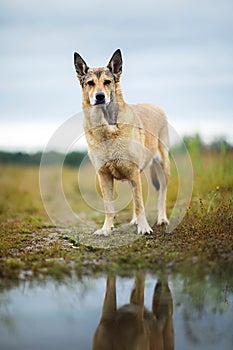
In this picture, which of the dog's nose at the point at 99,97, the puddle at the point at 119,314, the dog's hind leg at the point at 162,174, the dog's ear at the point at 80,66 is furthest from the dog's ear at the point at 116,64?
the puddle at the point at 119,314

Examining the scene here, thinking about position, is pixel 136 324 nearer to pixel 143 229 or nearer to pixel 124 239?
pixel 124 239

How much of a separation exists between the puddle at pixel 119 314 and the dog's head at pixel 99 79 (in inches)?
83.4

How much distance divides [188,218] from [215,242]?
4.07 feet

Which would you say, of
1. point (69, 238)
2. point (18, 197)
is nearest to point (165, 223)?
point (69, 238)

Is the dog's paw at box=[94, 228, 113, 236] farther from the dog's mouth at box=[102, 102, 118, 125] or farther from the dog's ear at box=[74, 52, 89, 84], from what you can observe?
the dog's ear at box=[74, 52, 89, 84]

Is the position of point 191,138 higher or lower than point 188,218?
higher

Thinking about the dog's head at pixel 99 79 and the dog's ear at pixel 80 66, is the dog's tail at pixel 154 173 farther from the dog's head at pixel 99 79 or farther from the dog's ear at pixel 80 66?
the dog's ear at pixel 80 66

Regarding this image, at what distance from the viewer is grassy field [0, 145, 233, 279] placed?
462 centimetres

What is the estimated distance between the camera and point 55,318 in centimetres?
360

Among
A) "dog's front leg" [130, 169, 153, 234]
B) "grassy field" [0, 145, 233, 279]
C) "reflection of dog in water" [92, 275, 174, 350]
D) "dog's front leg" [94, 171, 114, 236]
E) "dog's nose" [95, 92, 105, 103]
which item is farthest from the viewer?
"dog's front leg" [94, 171, 114, 236]

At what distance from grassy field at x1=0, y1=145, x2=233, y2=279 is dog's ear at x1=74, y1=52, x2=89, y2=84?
2.07m

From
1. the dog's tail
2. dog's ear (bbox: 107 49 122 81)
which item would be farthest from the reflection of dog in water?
the dog's tail

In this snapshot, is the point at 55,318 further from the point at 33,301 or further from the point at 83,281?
the point at 83,281

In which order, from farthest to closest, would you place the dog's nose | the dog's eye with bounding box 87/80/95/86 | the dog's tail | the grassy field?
the dog's tail, the dog's eye with bounding box 87/80/95/86, the dog's nose, the grassy field
